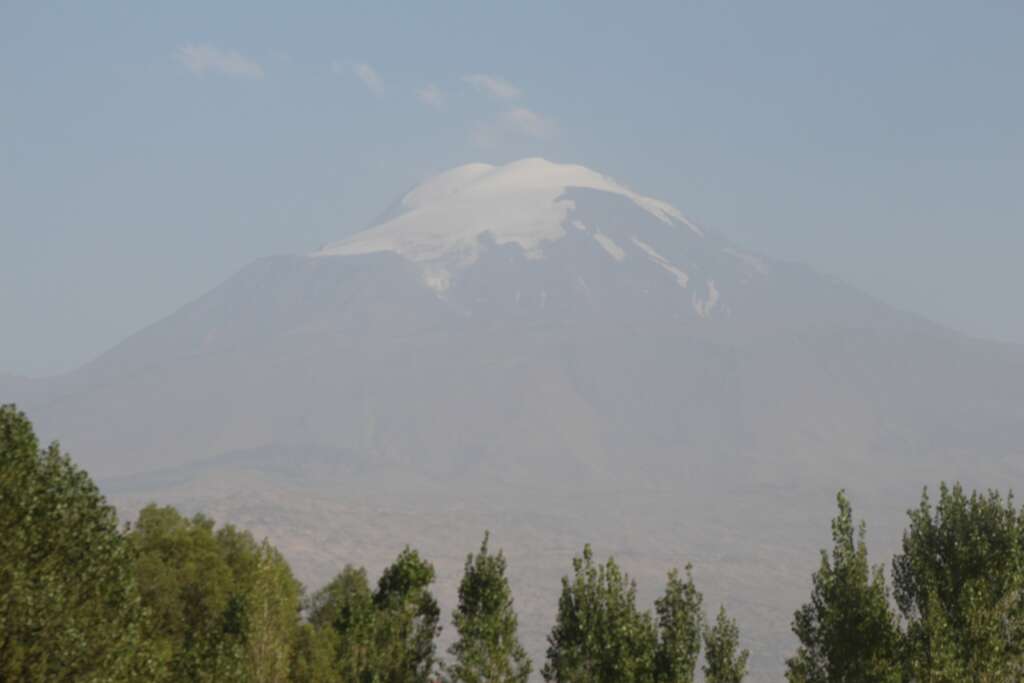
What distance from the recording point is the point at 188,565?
5178 cm

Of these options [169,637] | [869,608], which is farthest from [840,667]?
[169,637]

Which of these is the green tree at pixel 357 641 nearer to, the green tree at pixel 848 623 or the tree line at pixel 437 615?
the tree line at pixel 437 615

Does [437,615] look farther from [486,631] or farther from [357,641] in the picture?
[486,631]

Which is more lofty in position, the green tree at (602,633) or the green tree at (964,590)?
the green tree at (964,590)

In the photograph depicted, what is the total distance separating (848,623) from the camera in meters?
42.6

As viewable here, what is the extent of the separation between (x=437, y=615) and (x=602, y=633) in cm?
1473


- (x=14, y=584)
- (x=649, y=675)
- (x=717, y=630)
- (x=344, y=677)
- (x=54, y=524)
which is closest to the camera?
(x=14, y=584)

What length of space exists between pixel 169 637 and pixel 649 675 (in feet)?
74.0

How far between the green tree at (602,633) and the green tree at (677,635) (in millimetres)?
394

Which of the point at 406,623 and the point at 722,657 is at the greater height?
the point at 406,623

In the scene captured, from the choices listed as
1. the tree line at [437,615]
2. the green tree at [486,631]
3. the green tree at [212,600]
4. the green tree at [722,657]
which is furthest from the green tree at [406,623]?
the green tree at [722,657]

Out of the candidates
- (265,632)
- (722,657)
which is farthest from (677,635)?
(265,632)

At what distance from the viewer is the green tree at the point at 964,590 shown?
123 feet

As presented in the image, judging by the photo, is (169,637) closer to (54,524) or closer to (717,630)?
(54,524)
